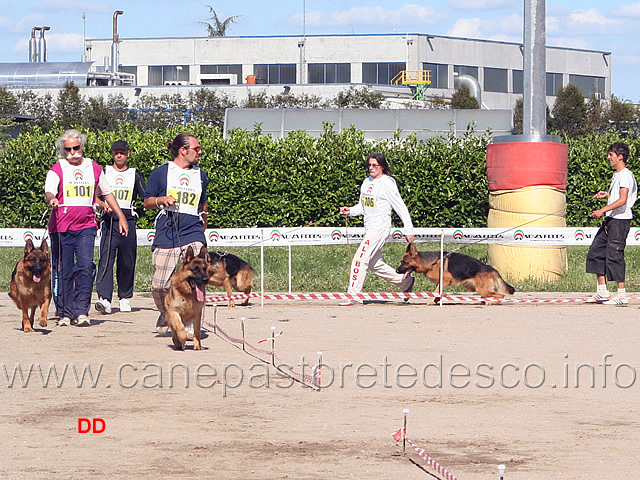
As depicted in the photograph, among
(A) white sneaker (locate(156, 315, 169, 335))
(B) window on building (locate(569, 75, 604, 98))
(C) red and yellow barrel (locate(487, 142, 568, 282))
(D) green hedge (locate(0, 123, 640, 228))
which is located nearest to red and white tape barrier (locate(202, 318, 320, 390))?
(A) white sneaker (locate(156, 315, 169, 335))

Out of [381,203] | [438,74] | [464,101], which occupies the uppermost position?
[438,74]

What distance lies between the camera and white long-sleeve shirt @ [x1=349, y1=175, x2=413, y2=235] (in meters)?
12.8

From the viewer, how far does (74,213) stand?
10.8 metres

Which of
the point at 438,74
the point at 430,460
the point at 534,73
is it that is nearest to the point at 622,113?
the point at 438,74

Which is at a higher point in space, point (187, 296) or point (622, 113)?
point (622, 113)

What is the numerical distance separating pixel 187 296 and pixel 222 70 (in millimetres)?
74271

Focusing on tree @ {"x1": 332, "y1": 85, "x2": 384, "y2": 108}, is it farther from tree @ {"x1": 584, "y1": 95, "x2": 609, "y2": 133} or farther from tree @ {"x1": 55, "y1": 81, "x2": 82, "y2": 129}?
tree @ {"x1": 55, "y1": 81, "x2": 82, "y2": 129}

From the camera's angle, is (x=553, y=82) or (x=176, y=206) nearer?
(x=176, y=206)

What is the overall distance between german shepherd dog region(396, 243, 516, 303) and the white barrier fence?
117 cm

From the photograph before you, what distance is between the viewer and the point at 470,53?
82.6 meters

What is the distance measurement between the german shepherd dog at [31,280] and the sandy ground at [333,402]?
314 millimetres

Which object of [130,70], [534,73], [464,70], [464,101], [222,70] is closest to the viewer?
[534,73]

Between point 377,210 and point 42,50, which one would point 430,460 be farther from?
point 42,50

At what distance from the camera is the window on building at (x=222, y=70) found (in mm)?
81613
